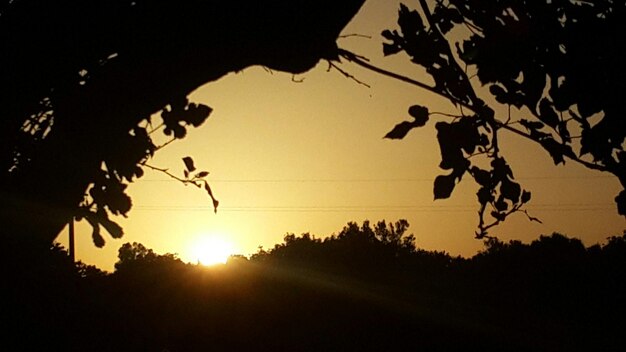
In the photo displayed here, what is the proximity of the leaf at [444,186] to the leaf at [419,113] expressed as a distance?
26cm

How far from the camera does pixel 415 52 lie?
9.50 ft

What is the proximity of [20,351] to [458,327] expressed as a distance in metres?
22.3

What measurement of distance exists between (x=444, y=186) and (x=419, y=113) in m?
0.35

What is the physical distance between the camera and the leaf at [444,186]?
2.59 m

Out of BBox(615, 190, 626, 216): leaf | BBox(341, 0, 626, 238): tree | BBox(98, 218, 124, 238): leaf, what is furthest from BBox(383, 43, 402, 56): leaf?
BBox(98, 218, 124, 238): leaf

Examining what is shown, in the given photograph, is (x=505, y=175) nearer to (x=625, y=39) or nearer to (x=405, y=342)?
(x=625, y=39)

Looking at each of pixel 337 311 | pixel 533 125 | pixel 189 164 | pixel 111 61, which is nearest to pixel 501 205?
pixel 533 125

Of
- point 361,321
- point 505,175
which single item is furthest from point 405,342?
point 505,175

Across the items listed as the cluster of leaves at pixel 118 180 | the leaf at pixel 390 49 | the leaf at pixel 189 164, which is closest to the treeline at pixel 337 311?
the leaf at pixel 189 164

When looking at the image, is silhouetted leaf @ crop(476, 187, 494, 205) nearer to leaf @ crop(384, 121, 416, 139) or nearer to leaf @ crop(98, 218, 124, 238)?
leaf @ crop(384, 121, 416, 139)

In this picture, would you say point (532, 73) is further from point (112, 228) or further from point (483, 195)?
point (112, 228)

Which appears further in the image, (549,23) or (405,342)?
(405,342)

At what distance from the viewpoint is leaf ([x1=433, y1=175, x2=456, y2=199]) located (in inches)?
102

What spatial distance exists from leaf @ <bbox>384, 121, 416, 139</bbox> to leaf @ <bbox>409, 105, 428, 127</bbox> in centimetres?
6
